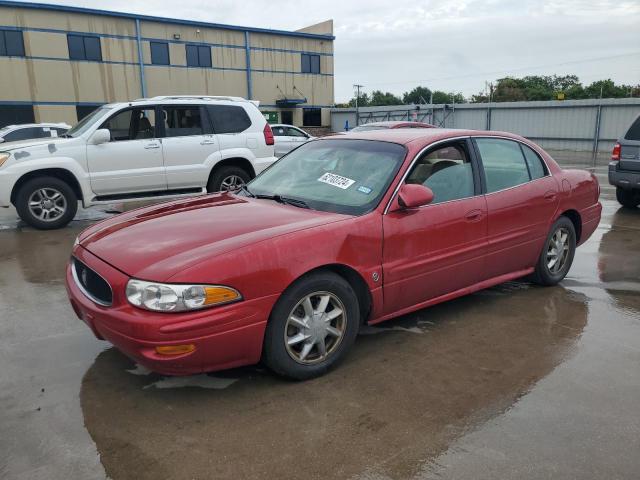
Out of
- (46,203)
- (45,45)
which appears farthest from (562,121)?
(45,45)

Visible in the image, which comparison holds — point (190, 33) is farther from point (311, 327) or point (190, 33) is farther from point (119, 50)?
point (311, 327)

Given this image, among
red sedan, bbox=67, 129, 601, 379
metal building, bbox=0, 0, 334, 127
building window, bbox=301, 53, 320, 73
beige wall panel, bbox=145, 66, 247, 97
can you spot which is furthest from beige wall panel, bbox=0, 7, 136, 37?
red sedan, bbox=67, 129, 601, 379

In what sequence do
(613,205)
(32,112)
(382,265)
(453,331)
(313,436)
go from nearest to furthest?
(313,436) < (382,265) < (453,331) < (613,205) < (32,112)

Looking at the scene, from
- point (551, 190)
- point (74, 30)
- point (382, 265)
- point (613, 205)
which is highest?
point (74, 30)

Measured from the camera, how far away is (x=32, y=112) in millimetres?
28500

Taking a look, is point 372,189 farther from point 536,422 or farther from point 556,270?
point 556,270

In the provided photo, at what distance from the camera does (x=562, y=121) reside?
2531 cm

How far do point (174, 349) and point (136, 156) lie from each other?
19.6ft

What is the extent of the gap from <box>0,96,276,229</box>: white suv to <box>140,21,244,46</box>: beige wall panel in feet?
83.1

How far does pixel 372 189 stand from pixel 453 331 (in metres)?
1.30

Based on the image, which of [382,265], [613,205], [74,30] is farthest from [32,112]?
[382,265]

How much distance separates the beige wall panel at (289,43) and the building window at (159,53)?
5.71 metres

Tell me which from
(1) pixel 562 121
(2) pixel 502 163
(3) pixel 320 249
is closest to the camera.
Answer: (3) pixel 320 249

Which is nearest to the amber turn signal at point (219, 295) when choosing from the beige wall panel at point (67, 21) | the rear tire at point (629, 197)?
the rear tire at point (629, 197)
